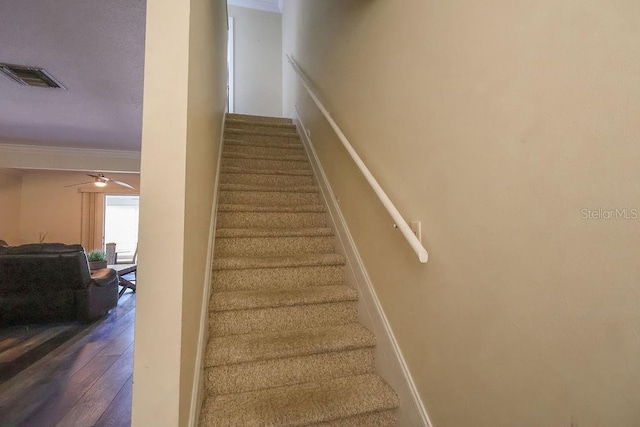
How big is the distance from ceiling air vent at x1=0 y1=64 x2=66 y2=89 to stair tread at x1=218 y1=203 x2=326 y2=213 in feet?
6.22

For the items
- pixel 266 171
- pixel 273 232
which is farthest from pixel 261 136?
pixel 273 232

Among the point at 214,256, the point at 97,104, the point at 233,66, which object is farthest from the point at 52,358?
the point at 233,66

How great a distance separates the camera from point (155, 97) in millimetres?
798

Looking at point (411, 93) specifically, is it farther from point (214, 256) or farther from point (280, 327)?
point (214, 256)

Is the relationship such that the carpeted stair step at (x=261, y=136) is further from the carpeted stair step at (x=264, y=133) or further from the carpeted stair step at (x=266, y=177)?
the carpeted stair step at (x=266, y=177)

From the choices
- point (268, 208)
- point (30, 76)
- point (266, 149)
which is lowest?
point (268, 208)

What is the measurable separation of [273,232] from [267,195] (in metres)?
0.48

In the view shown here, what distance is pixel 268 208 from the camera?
212 centimetres

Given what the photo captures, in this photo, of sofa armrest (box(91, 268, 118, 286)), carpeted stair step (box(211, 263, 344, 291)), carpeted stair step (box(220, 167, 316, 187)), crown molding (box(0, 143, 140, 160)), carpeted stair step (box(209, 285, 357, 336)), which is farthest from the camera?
crown molding (box(0, 143, 140, 160))

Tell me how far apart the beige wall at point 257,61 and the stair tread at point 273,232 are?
126 inches

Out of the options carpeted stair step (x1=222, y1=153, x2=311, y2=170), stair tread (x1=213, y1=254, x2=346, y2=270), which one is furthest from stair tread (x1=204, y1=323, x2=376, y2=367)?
carpeted stair step (x1=222, y1=153, x2=311, y2=170)

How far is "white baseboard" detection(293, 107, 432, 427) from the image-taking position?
44.8 inches

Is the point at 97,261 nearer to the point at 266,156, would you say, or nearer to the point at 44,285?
the point at 44,285

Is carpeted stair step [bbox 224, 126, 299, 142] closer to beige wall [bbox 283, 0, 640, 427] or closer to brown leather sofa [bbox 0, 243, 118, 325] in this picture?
beige wall [bbox 283, 0, 640, 427]
